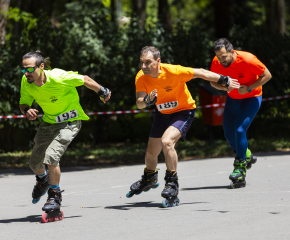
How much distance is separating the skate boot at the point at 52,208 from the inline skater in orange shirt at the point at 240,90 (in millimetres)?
2562

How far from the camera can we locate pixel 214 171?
28.5 ft

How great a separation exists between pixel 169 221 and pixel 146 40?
8.06m

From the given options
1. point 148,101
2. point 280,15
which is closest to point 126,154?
point 148,101

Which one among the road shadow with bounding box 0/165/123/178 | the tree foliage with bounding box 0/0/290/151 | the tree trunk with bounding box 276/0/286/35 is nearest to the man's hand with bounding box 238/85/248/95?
the road shadow with bounding box 0/165/123/178

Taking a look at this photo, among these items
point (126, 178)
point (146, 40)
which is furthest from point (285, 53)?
point (126, 178)

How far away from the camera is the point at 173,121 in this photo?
6.07 m

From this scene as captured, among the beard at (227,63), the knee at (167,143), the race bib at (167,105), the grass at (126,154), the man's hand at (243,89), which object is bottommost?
the grass at (126,154)

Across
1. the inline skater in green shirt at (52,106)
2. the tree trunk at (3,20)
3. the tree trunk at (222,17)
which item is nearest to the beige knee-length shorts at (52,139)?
the inline skater in green shirt at (52,106)

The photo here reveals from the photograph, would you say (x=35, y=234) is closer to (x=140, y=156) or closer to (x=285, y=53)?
(x=140, y=156)

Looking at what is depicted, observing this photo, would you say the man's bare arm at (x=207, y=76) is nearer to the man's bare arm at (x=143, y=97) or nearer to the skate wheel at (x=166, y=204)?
the man's bare arm at (x=143, y=97)

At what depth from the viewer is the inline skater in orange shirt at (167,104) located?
5.79m

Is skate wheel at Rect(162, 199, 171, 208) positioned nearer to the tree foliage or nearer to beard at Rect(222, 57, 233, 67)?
beard at Rect(222, 57, 233, 67)

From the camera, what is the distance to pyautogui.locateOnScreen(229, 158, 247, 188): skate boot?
678 cm

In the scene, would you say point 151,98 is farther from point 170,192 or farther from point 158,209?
point 158,209
